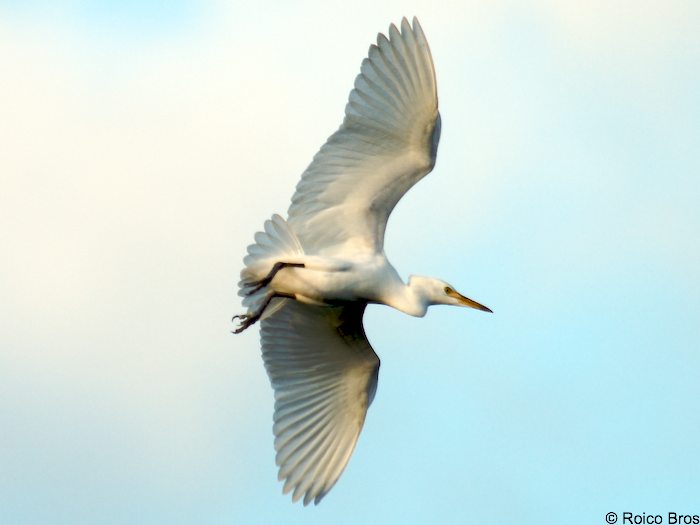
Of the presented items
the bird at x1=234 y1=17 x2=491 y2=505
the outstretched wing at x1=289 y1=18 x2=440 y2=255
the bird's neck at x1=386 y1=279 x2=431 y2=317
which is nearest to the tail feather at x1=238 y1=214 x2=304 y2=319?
the bird at x1=234 y1=17 x2=491 y2=505

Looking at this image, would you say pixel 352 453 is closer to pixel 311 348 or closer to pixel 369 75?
pixel 311 348

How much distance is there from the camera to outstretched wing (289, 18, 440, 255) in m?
23.1

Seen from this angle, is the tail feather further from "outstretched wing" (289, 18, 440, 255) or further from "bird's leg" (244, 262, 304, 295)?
"outstretched wing" (289, 18, 440, 255)

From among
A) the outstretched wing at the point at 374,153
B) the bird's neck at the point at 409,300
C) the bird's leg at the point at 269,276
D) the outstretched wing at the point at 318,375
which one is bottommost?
the outstretched wing at the point at 318,375

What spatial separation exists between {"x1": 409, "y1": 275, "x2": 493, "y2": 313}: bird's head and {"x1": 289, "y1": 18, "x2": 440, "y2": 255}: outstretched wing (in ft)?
1.47

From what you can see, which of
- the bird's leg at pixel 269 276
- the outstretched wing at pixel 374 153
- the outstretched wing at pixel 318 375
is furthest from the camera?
the outstretched wing at pixel 318 375

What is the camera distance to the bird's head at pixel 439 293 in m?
23.2

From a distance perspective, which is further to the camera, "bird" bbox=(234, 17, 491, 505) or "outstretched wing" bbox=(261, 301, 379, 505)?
"outstretched wing" bbox=(261, 301, 379, 505)

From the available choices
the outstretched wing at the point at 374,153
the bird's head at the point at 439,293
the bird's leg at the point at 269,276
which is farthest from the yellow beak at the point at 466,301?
the bird's leg at the point at 269,276

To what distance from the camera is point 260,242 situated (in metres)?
23.0

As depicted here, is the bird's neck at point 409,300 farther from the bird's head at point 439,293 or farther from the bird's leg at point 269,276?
the bird's leg at point 269,276

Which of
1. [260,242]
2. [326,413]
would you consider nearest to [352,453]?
[326,413]

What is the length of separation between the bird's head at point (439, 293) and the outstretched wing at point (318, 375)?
0.56m

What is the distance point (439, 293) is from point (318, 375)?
1.33 metres
